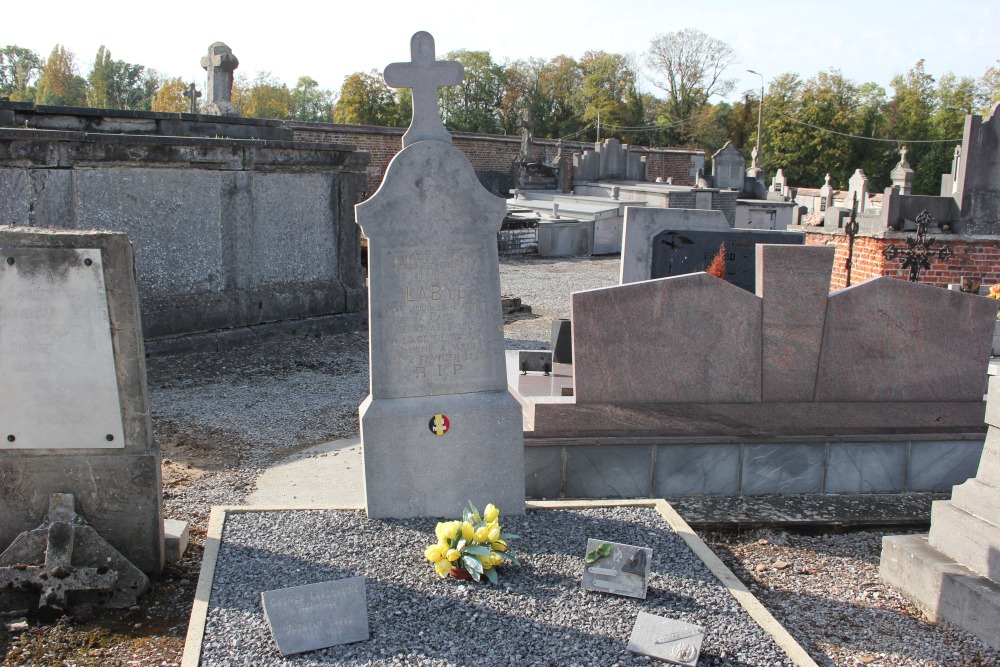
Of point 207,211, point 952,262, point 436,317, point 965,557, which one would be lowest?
point 965,557

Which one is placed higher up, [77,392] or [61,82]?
[61,82]

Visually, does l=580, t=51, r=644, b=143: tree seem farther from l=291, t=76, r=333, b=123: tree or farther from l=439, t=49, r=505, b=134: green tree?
l=291, t=76, r=333, b=123: tree

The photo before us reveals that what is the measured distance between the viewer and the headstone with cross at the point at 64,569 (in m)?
3.77

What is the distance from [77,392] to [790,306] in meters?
4.11

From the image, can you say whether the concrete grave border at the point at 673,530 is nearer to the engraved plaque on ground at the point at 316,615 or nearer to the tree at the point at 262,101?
the engraved plaque on ground at the point at 316,615

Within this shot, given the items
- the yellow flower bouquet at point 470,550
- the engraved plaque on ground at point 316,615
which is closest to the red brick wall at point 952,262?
the yellow flower bouquet at point 470,550

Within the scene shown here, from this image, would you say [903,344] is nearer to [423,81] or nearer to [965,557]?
[965,557]

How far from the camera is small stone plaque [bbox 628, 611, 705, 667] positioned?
3.29 meters

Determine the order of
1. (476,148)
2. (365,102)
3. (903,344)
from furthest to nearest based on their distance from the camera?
(365,102), (476,148), (903,344)

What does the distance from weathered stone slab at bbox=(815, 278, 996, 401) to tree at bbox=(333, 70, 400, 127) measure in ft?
131

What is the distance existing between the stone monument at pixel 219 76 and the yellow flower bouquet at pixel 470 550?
10758mm

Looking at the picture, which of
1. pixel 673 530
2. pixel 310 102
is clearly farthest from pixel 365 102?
pixel 673 530

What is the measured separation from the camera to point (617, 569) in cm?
383

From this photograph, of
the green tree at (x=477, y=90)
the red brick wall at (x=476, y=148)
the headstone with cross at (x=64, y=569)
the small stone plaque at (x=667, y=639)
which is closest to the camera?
the small stone plaque at (x=667, y=639)
